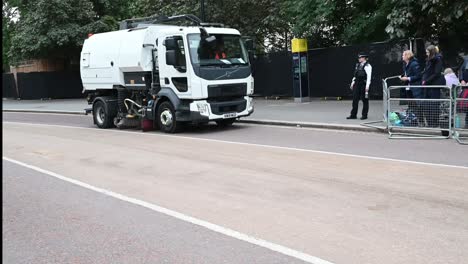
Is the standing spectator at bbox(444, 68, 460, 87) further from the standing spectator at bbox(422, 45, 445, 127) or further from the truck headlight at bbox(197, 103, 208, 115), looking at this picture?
the truck headlight at bbox(197, 103, 208, 115)

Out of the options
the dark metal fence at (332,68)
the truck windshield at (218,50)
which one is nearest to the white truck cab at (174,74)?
the truck windshield at (218,50)

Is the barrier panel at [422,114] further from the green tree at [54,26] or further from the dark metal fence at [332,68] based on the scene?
the green tree at [54,26]

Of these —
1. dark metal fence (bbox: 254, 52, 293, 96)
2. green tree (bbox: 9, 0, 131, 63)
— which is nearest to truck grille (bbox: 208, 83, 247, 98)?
dark metal fence (bbox: 254, 52, 293, 96)

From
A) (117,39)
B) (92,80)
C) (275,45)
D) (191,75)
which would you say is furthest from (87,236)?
(275,45)

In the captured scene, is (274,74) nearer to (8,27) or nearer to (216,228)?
(216,228)

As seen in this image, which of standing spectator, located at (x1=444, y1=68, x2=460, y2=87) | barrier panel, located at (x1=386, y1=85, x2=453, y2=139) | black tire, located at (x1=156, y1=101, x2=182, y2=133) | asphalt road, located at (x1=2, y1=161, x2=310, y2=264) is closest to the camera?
asphalt road, located at (x1=2, y1=161, x2=310, y2=264)

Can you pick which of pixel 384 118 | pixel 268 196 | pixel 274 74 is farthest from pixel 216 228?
pixel 274 74

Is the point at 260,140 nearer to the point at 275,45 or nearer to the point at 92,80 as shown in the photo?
the point at 92,80

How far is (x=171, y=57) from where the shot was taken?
13.7 m

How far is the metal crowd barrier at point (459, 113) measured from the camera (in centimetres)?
1109

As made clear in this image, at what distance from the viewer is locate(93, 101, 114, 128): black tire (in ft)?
55.4

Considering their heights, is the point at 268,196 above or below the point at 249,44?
below

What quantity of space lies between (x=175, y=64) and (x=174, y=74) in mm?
320

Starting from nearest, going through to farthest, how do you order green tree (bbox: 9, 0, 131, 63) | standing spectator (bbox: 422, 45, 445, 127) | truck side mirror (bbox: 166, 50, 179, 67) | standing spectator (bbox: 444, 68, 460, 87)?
1. standing spectator (bbox: 422, 45, 445, 127)
2. standing spectator (bbox: 444, 68, 460, 87)
3. truck side mirror (bbox: 166, 50, 179, 67)
4. green tree (bbox: 9, 0, 131, 63)
